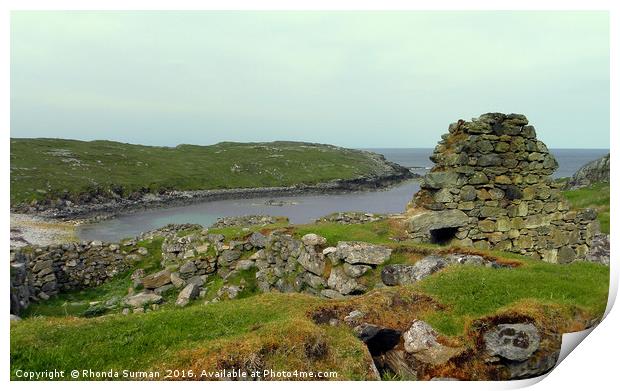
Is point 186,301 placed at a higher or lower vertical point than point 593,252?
lower

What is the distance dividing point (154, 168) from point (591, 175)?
3637 inches

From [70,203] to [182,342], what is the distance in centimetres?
6773

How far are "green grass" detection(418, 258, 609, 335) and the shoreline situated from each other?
56.4 metres

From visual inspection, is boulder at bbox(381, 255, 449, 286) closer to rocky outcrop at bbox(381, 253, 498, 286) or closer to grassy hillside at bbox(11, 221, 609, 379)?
rocky outcrop at bbox(381, 253, 498, 286)

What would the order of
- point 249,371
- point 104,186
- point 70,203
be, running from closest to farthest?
point 249,371 → point 70,203 → point 104,186

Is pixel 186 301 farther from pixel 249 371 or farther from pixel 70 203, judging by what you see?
pixel 70 203

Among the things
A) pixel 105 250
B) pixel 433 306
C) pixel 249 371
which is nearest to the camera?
pixel 249 371

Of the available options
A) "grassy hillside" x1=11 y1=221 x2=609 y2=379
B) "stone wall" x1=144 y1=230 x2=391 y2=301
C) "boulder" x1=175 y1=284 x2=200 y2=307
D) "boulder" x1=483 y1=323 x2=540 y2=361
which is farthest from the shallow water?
"boulder" x1=483 y1=323 x2=540 y2=361

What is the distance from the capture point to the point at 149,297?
20.5 meters

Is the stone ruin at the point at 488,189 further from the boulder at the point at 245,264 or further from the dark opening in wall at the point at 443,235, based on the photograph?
the boulder at the point at 245,264

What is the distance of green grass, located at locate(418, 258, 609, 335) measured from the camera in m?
10.9

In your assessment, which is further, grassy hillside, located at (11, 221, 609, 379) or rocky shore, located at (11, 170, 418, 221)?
rocky shore, located at (11, 170, 418, 221)

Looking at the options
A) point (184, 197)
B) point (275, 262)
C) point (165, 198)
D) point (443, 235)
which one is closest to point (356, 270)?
point (443, 235)

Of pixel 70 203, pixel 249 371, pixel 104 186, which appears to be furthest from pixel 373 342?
pixel 104 186
